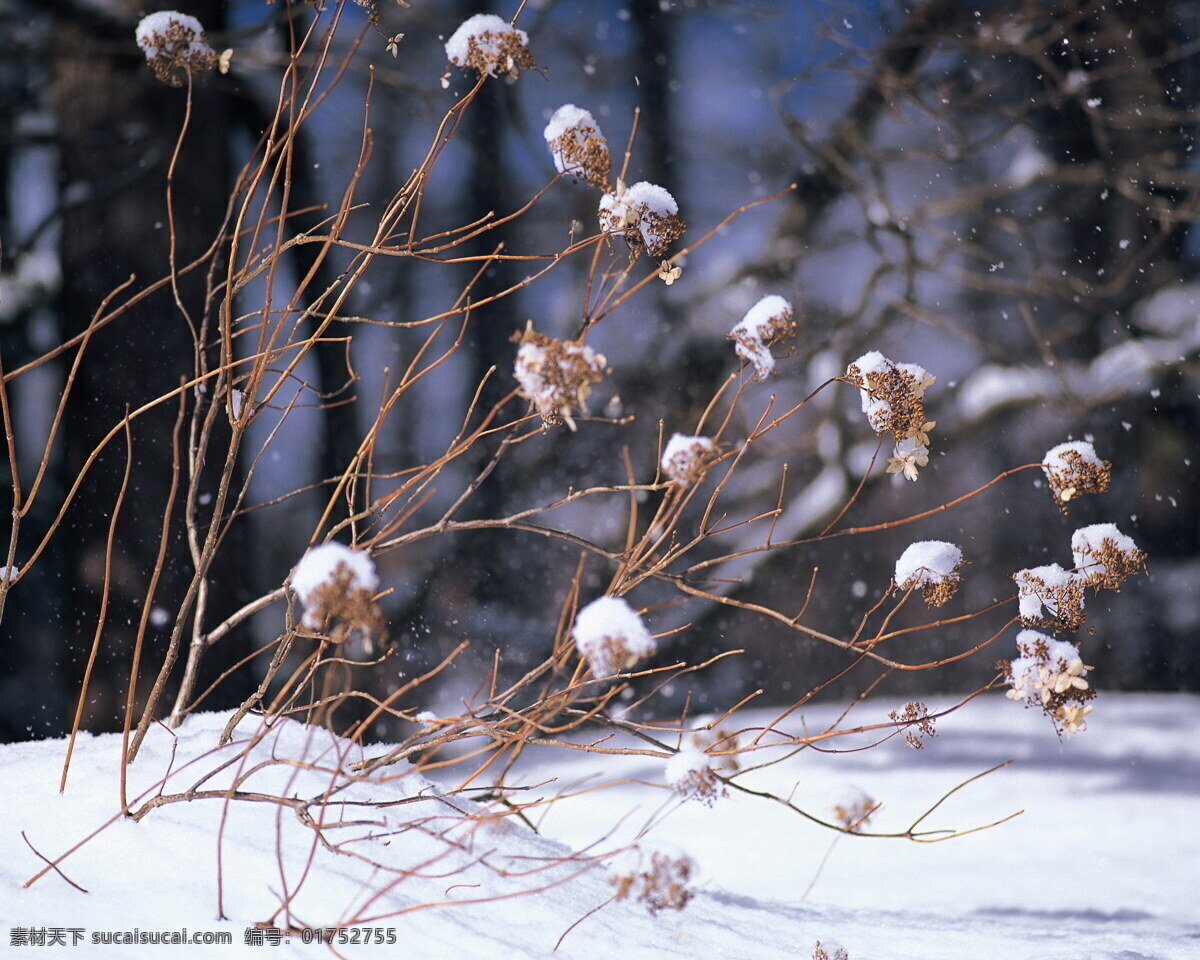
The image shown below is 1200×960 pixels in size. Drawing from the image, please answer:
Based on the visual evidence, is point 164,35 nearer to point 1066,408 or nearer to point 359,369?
point 359,369

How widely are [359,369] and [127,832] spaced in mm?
1932

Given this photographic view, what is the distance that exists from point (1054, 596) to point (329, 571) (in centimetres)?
56

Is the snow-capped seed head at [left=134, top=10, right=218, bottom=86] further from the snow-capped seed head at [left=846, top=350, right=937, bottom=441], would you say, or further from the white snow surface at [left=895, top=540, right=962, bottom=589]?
the white snow surface at [left=895, top=540, right=962, bottom=589]

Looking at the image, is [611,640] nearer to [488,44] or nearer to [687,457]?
[687,457]

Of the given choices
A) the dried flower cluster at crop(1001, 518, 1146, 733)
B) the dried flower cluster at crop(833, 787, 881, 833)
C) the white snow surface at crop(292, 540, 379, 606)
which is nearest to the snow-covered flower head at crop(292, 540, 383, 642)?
the white snow surface at crop(292, 540, 379, 606)

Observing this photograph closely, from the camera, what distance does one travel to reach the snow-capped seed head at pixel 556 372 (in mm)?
601

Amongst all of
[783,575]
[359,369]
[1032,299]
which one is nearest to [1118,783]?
[783,575]

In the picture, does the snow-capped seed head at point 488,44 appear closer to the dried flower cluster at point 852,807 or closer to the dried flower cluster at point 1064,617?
the dried flower cluster at point 1064,617

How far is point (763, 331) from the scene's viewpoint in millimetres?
738

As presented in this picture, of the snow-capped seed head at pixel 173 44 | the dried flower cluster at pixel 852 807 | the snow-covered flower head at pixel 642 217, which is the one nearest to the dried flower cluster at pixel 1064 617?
the dried flower cluster at pixel 852 807

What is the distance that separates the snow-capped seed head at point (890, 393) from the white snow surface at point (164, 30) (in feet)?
2.04

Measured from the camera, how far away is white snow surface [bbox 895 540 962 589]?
770mm

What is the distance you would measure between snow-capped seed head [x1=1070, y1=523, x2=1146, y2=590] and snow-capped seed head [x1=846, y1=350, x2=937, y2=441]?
16 centimetres

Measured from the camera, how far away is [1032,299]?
114 inches
